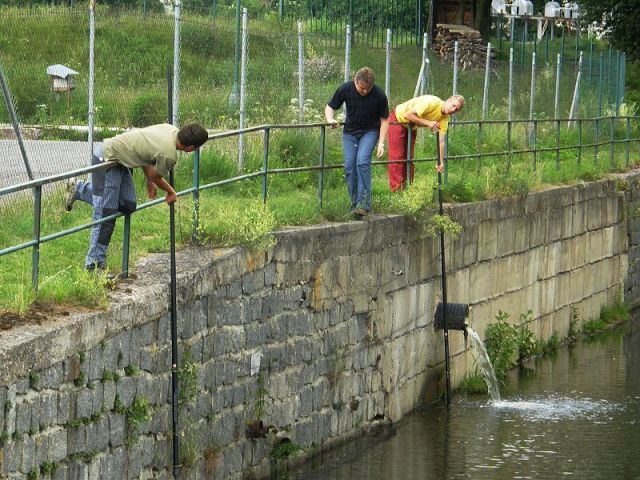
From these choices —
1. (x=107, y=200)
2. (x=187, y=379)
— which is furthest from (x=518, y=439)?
(x=107, y=200)

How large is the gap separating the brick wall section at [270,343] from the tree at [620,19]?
49.4ft

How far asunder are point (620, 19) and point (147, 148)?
26266 mm

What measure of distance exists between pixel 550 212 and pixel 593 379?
2873 mm

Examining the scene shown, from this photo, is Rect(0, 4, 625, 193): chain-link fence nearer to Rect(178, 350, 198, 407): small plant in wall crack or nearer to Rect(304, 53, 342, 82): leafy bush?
Rect(304, 53, 342, 82): leafy bush

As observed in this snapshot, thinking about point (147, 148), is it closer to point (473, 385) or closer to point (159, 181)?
point (159, 181)

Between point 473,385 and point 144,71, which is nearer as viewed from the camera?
point 144,71

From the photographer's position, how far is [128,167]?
35.7 feet

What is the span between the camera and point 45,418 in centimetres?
891

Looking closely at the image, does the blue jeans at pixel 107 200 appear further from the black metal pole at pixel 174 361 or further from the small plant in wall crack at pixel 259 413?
the small plant in wall crack at pixel 259 413

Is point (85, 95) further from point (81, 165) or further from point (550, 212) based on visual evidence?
point (550, 212)

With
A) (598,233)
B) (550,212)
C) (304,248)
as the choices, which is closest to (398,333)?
(304,248)

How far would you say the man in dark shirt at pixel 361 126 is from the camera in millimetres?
14844

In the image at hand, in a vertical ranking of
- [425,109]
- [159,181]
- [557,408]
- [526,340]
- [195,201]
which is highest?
[425,109]

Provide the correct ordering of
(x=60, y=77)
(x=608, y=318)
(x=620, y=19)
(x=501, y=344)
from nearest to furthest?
(x=60, y=77), (x=501, y=344), (x=608, y=318), (x=620, y=19)
